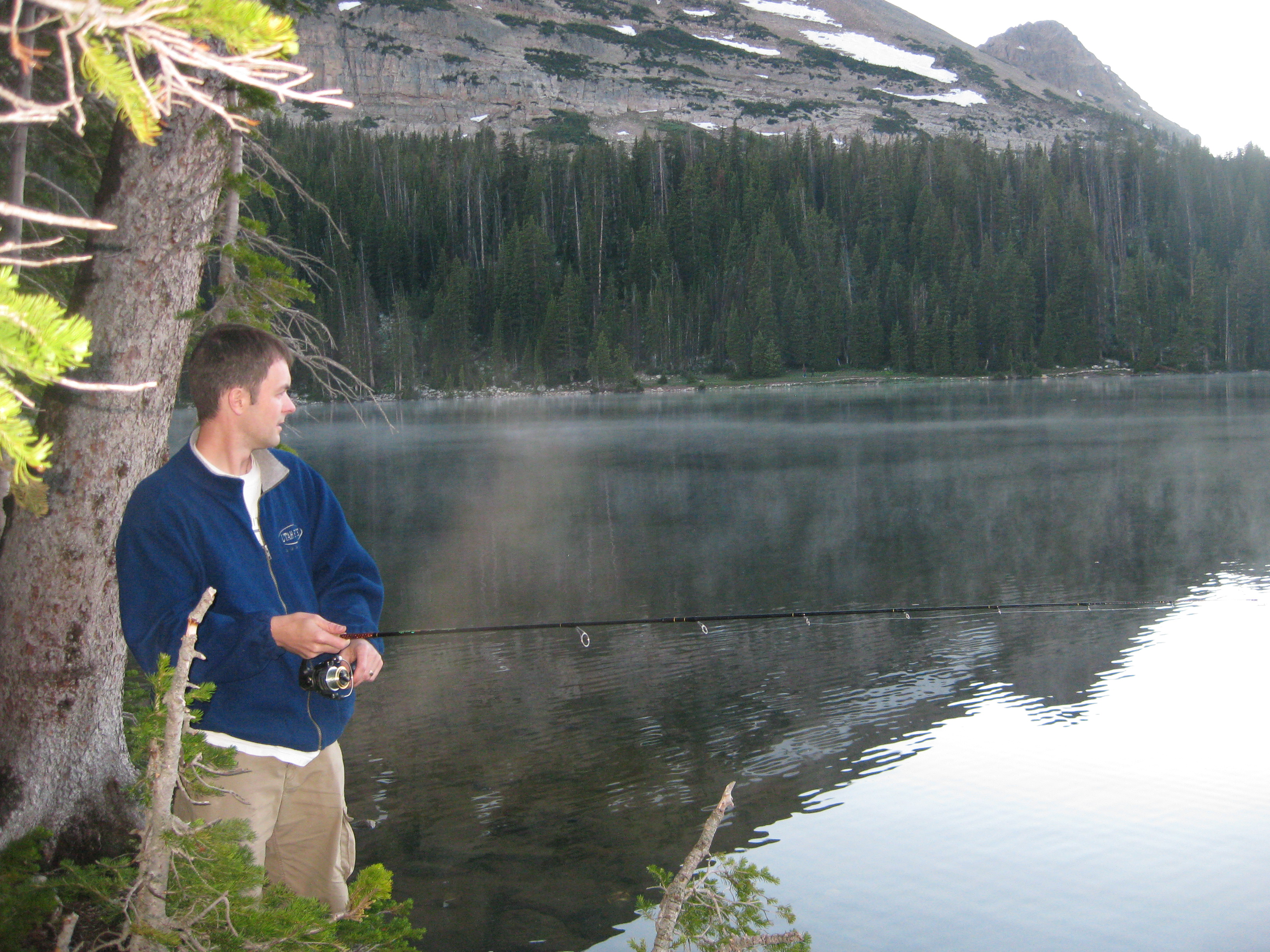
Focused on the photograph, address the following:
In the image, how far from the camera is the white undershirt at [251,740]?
2723 mm

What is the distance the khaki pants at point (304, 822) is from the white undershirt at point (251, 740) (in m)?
0.02

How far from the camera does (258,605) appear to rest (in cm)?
274

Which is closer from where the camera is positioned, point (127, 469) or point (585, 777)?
point (127, 469)

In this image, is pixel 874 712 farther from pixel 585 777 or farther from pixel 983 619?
pixel 983 619

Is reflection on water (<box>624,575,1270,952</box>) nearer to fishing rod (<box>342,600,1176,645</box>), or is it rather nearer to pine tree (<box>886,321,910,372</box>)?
fishing rod (<box>342,600,1176,645</box>)

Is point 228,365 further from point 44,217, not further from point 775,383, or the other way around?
point 775,383

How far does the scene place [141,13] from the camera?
55.3 inches

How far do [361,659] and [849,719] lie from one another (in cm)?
579

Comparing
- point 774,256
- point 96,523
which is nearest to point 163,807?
point 96,523

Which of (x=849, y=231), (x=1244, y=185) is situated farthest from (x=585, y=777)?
(x=1244, y=185)

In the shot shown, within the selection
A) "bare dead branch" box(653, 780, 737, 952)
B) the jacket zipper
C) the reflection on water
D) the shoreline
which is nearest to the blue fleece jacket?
the jacket zipper

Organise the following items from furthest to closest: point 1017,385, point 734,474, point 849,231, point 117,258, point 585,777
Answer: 1. point 849,231
2. point 1017,385
3. point 734,474
4. point 585,777
5. point 117,258

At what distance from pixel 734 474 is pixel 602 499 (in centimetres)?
470

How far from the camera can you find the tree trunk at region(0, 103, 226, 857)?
12.9 feet
